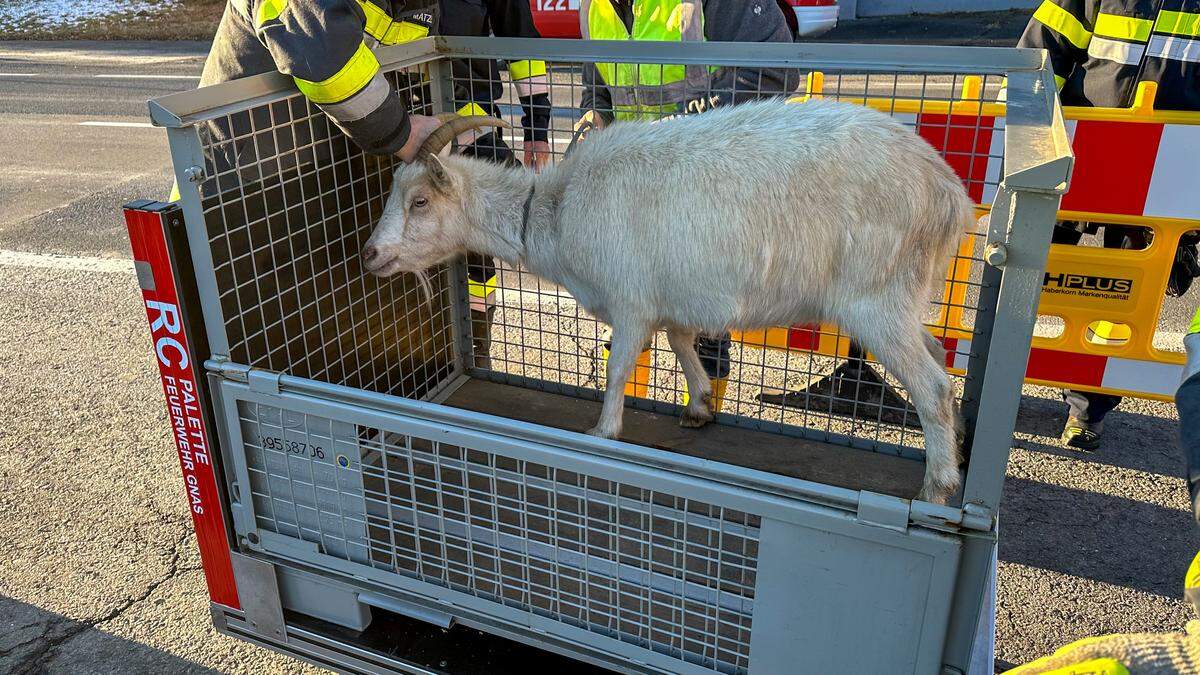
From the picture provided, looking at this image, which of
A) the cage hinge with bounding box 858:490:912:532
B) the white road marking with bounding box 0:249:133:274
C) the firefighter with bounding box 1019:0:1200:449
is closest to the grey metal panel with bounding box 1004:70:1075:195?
the cage hinge with bounding box 858:490:912:532

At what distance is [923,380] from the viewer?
273 cm

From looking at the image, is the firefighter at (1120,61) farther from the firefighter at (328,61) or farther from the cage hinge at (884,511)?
the firefighter at (328,61)

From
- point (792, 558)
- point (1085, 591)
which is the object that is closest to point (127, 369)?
point (792, 558)

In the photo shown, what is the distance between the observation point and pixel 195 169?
221cm

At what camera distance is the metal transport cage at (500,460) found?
173 centimetres

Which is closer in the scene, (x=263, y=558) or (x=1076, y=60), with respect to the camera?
(x=263, y=558)

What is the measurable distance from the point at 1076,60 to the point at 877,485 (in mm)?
2937

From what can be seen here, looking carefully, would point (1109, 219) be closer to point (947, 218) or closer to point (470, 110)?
point (947, 218)

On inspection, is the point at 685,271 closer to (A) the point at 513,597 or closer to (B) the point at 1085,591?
(A) the point at 513,597

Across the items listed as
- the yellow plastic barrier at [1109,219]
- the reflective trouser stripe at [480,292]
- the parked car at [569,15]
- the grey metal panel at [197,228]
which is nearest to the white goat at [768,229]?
the grey metal panel at [197,228]

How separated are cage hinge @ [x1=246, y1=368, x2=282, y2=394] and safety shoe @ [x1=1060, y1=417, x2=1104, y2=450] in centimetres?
366

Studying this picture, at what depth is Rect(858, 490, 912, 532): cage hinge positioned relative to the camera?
5.40 ft

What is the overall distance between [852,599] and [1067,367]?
2.96 meters

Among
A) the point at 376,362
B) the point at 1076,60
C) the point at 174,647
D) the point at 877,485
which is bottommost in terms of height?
the point at 174,647
